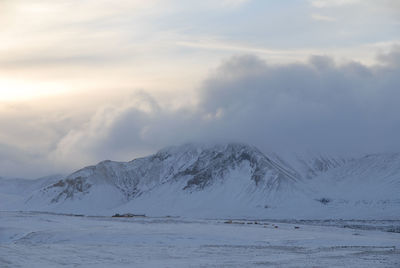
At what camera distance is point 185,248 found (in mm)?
79375

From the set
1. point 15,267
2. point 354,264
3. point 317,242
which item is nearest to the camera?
point 15,267

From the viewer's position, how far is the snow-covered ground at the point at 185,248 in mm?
64062

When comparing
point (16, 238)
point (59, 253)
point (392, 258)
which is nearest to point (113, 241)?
point (16, 238)

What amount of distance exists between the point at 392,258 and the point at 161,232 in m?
38.8

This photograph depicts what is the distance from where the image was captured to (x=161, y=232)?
323 ft

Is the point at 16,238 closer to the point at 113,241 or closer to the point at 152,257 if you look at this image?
the point at 113,241

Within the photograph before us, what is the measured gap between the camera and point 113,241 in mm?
91250

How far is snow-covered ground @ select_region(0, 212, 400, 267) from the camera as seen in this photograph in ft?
210

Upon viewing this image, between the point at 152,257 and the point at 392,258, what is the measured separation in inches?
943

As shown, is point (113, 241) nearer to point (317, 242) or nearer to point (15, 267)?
point (317, 242)

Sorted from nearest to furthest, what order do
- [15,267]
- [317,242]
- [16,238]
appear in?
[15,267]
[317,242]
[16,238]

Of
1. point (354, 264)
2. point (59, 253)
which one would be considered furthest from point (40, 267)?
point (354, 264)

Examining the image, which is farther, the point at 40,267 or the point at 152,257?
the point at 152,257

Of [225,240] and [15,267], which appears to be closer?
[15,267]
